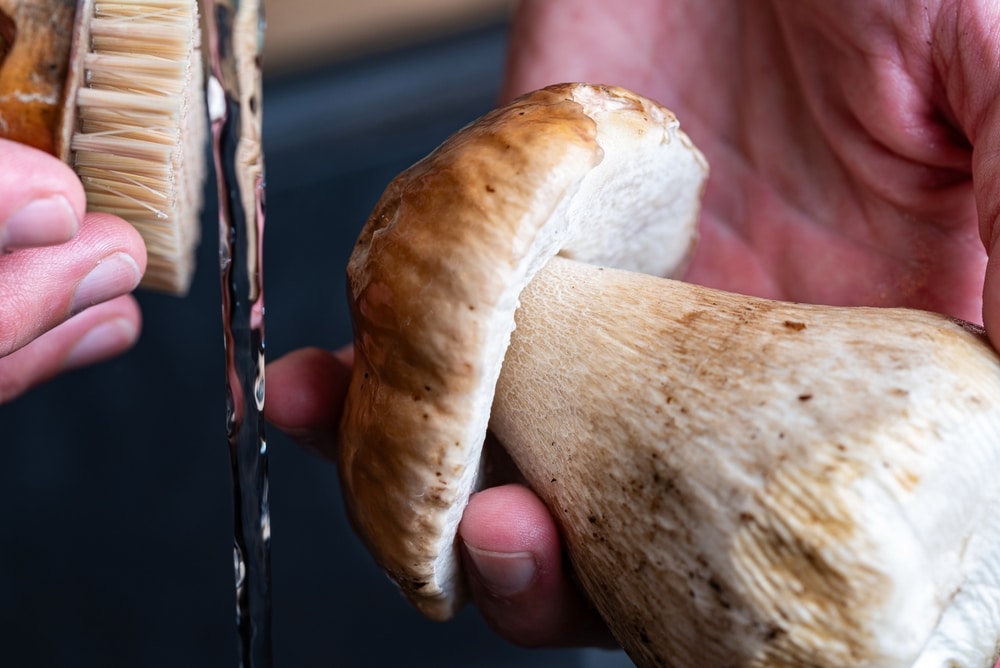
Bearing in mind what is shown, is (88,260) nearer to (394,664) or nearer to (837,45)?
(837,45)

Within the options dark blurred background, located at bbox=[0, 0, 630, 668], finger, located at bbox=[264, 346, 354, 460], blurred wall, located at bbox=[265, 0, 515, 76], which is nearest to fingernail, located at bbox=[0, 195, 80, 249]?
finger, located at bbox=[264, 346, 354, 460]

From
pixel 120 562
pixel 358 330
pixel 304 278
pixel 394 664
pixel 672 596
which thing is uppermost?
pixel 358 330

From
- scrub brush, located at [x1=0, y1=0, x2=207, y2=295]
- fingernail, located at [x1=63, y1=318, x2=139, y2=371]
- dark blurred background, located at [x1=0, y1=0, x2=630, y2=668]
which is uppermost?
scrub brush, located at [x1=0, y1=0, x2=207, y2=295]

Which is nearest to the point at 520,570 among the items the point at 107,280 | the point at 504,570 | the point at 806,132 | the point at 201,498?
the point at 504,570

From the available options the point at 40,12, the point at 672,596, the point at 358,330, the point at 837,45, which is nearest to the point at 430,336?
the point at 358,330

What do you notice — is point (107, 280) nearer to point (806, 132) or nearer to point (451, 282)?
point (451, 282)

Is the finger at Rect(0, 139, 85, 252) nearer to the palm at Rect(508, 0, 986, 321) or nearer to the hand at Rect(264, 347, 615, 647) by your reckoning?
the hand at Rect(264, 347, 615, 647)
